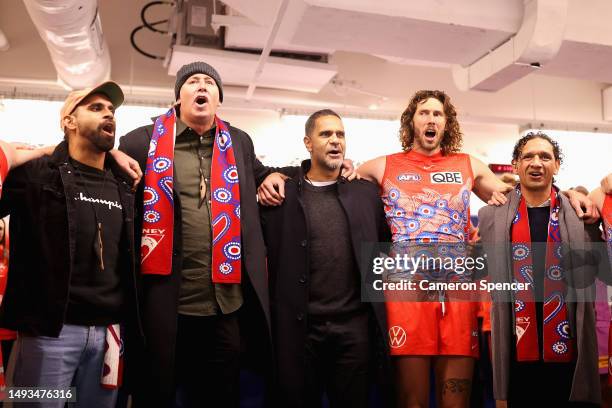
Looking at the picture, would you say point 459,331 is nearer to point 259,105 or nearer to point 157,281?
point 157,281

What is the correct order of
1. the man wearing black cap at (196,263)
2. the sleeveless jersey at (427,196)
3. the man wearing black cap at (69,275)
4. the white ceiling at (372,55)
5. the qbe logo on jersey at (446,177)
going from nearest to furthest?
the man wearing black cap at (69,275) < the man wearing black cap at (196,263) < the sleeveless jersey at (427,196) < the qbe logo on jersey at (446,177) < the white ceiling at (372,55)

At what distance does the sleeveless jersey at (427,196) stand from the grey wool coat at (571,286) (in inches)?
7.0

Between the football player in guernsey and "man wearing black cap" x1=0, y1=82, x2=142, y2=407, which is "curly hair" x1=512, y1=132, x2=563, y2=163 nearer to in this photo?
the football player in guernsey

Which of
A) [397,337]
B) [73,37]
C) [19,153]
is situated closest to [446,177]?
[397,337]

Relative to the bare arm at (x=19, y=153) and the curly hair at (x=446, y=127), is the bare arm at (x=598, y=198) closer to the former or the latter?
the curly hair at (x=446, y=127)

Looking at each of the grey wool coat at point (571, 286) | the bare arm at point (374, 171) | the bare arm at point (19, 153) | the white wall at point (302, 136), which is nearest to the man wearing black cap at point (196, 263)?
the bare arm at point (19, 153)

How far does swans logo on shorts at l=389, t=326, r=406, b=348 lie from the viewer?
2.55 m

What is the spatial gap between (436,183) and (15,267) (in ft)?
6.12

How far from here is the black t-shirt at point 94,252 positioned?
2.08 m

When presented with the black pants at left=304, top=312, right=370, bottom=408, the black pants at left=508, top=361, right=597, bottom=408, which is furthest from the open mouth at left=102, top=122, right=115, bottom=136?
→ the black pants at left=508, top=361, right=597, bottom=408

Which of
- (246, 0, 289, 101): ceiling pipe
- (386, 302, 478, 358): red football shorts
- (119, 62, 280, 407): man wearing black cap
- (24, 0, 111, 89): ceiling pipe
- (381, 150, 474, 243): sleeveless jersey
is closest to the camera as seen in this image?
(119, 62, 280, 407): man wearing black cap

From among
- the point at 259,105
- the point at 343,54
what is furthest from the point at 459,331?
the point at 343,54

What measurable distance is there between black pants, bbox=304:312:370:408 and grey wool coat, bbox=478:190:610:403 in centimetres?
67

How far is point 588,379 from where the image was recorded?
2543mm
